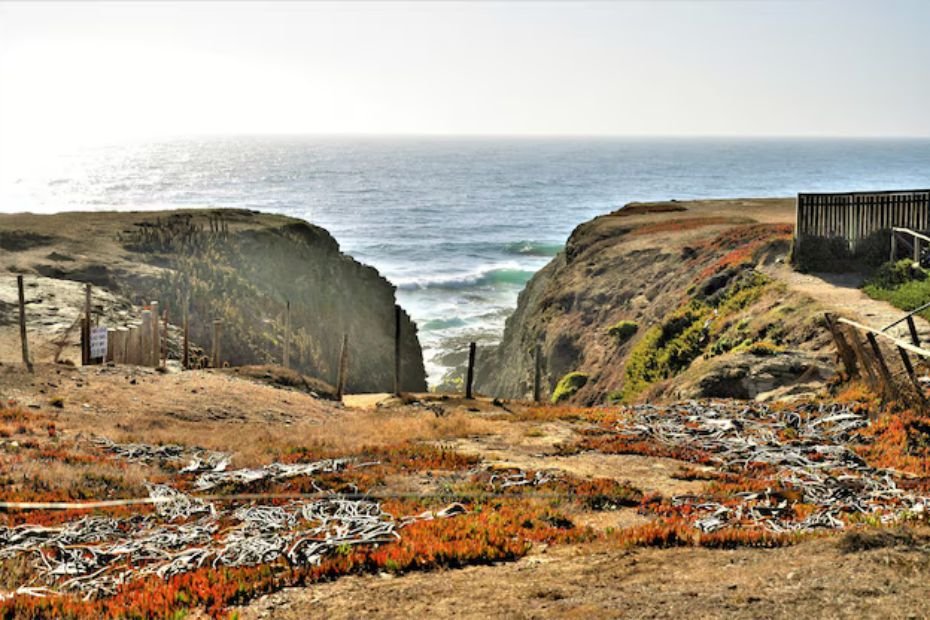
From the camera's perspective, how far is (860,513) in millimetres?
12711

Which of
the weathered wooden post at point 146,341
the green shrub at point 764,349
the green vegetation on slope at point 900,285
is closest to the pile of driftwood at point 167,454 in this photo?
the weathered wooden post at point 146,341

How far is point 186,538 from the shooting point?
1148 centimetres

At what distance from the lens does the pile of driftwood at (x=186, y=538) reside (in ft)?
34.0

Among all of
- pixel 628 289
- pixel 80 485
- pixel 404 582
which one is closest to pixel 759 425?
pixel 404 582

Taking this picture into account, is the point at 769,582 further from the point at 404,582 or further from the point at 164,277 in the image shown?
the point at 164,277

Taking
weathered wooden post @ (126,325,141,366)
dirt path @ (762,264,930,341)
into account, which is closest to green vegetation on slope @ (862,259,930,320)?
dirt path @ (762,264,930,341)

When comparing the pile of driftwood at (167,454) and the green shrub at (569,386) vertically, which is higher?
the pile of driftwood at (167,454)

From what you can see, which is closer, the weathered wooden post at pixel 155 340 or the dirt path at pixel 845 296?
the dirt path at pixel 845 296

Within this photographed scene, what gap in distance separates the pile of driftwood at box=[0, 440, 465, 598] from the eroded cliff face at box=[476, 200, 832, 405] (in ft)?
50.5

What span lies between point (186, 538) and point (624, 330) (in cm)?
3211

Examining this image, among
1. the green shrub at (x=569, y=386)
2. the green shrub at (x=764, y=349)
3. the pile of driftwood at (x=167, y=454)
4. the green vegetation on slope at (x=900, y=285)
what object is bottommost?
the green shrub at (x=569, y=386)

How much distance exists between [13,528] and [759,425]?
51.8 feet

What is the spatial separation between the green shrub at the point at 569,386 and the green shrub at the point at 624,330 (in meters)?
2.65

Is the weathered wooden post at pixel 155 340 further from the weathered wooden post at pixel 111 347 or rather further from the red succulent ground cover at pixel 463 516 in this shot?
the red succulent ground cover at pixel 463 516
